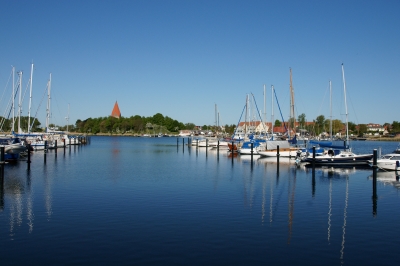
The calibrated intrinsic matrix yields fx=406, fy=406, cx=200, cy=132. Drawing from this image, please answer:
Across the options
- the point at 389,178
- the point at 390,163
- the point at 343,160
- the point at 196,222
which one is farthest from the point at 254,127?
the point at 196,222

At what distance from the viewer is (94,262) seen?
1268 centimetres

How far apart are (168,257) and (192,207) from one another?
27.1ft

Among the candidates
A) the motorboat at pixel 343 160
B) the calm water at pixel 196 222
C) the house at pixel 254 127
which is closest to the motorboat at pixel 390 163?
the motorboat at pixel 343 160

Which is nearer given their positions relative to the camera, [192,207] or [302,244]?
[302,244]

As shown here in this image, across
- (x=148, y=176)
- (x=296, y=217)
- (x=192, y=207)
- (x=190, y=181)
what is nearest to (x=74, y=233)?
(x=192, y=207)

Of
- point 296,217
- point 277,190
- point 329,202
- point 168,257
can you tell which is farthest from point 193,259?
point 277,190

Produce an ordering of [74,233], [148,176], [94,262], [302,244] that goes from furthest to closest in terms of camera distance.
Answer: [148,176] < [74,233] < [302,244] < [94,262]

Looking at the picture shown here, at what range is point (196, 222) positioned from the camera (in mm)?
18016

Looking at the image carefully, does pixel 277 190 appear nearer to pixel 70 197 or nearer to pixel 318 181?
pixel 318 181

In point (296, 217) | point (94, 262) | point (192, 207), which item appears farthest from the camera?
point (192, 207)

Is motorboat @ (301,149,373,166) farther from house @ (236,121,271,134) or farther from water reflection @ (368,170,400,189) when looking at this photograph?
house @ (236,121,271,134)

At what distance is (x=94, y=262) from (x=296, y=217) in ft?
33.6

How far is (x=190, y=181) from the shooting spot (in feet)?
107

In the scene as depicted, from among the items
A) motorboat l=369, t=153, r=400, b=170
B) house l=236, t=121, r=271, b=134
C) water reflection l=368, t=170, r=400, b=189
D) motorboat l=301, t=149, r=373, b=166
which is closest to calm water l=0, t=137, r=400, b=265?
water reflection l=368, t=170, r=400, b=189
